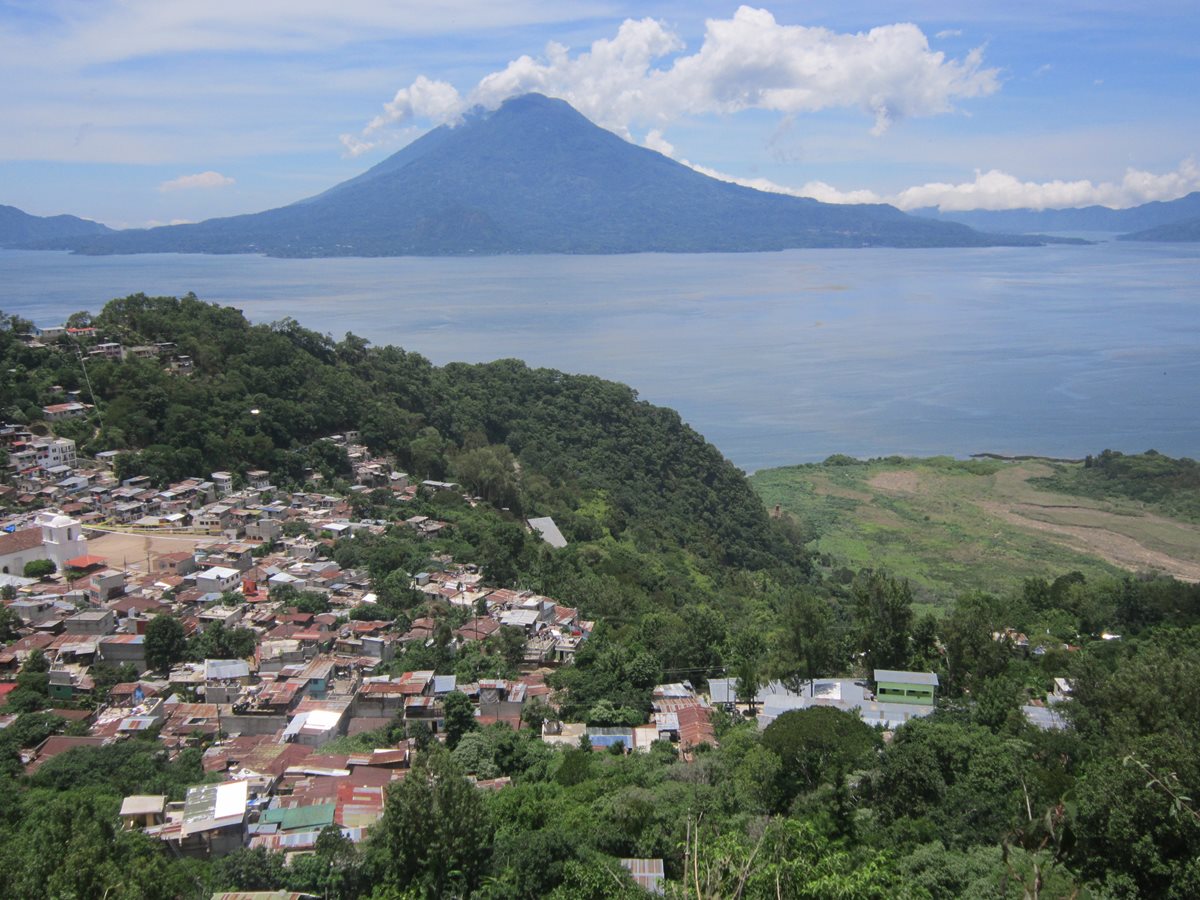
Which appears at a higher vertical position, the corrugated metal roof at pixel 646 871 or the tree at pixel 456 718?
the corrugated metal roof at pixel 646 871

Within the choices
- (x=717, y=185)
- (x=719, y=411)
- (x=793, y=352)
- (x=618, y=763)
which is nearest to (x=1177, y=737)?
(x=618, y=763)

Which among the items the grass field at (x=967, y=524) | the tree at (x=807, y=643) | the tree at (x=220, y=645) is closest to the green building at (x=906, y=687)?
the tree at (x=807, y=643)

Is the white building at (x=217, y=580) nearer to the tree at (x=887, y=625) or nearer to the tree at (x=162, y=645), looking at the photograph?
the tree at (x=162, y=645)

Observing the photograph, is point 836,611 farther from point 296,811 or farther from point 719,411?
point 719,411

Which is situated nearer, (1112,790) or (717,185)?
(1112,790)

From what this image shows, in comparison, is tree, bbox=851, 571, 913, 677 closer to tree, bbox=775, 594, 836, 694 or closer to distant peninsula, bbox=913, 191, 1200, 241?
tree, bbox=775, 594, 836, 694

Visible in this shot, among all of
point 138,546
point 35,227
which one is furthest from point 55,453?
point 35,227

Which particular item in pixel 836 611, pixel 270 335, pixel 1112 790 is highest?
pixel 270 335
